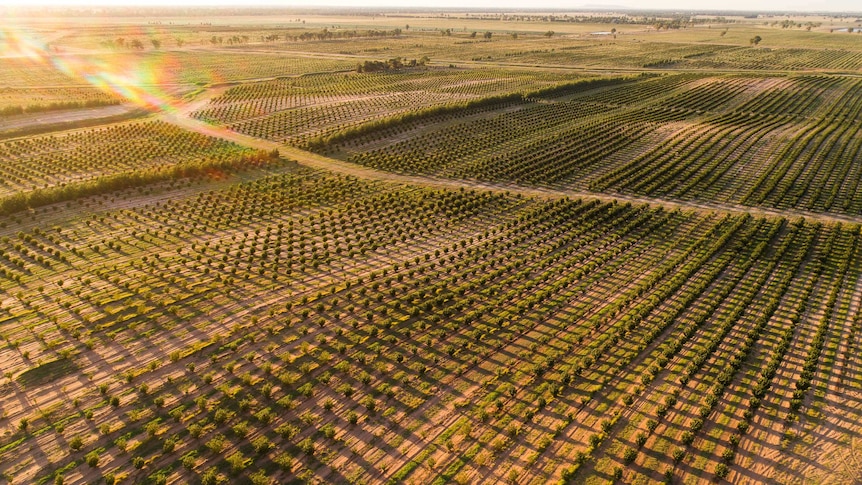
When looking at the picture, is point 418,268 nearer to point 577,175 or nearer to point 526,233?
point 526,233

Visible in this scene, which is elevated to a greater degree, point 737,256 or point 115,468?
point 737,256

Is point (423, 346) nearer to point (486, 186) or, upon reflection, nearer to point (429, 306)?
point (429, 306)

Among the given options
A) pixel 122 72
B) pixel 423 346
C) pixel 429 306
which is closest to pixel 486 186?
pixel 429 306

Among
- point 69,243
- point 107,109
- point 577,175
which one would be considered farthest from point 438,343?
point 107,109

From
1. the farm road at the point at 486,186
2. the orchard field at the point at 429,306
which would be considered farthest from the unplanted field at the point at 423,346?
the farm road at the point at 486,186

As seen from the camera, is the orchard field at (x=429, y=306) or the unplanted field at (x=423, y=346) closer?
the unplanted field at (x=423, y=346)

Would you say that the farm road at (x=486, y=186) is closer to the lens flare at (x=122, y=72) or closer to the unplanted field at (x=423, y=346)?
the unplanted field at (x=423, y=346)
